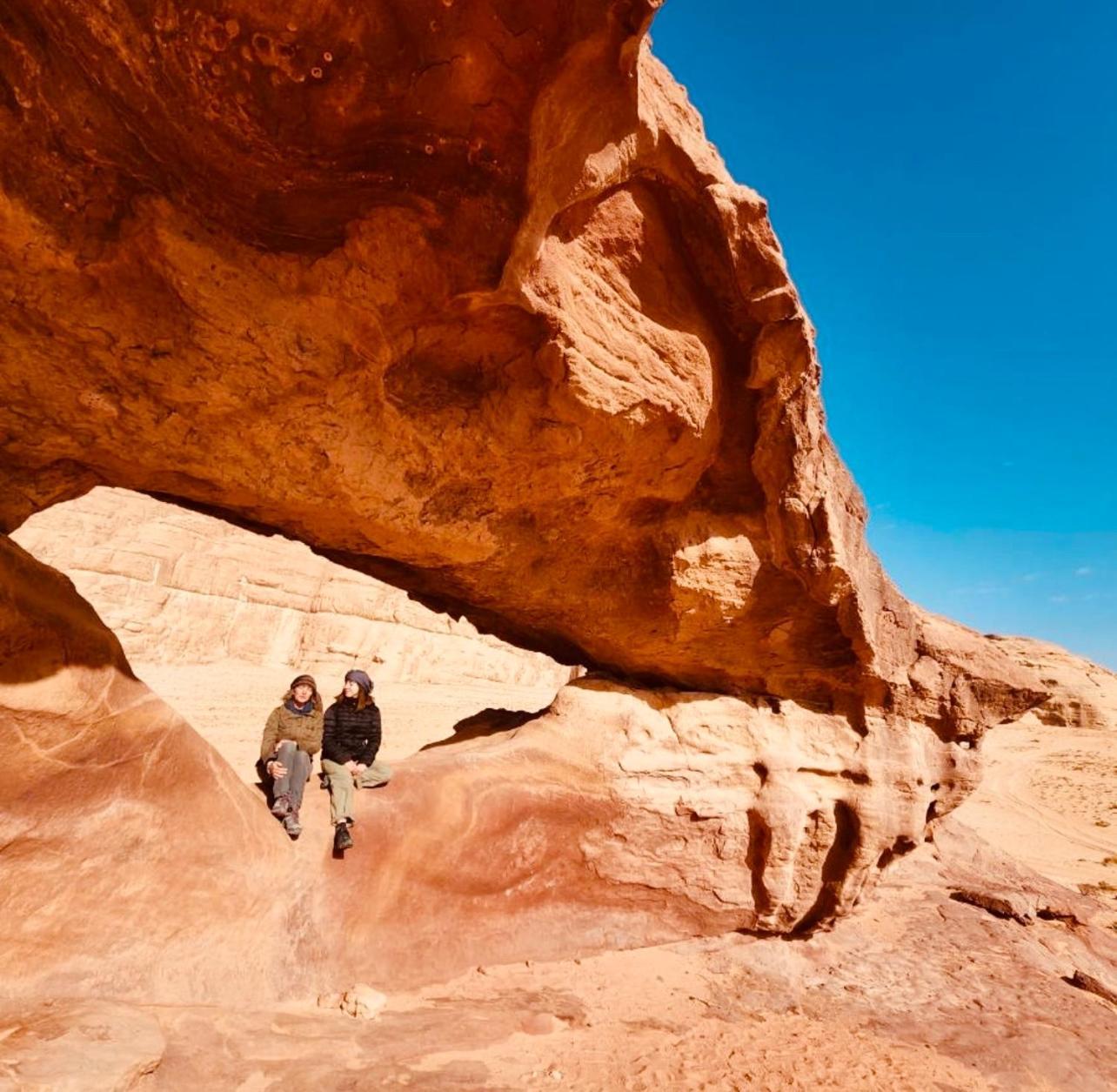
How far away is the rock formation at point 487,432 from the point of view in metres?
2.78

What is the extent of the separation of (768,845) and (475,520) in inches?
154

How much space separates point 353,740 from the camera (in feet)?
15.0

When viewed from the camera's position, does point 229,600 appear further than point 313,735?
Yes

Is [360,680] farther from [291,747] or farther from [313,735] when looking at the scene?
[291,747]

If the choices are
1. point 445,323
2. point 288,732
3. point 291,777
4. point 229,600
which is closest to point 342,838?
point 291,777

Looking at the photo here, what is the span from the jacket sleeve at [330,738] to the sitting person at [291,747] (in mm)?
57

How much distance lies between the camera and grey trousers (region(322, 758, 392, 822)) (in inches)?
165

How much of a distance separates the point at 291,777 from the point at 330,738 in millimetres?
370

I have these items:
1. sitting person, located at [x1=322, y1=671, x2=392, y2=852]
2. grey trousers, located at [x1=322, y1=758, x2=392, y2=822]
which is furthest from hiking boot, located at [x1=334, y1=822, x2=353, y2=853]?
sitting person, located at [x1=322, y1=671, x2=392, y2=852]

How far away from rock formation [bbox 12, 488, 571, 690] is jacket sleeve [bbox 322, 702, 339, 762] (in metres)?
14.2

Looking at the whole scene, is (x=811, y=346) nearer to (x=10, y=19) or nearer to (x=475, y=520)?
(x=475, y=520)

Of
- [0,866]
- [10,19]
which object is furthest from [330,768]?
[10,19]

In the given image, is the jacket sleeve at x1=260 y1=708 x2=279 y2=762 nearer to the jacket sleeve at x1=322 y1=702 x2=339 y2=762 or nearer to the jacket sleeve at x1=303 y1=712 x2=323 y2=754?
the jacket sleeve at x1=303 y1=712 x2=323 y2=754

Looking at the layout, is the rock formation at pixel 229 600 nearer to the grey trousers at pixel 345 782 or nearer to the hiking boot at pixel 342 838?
the grey trousers at pixel 345 782
